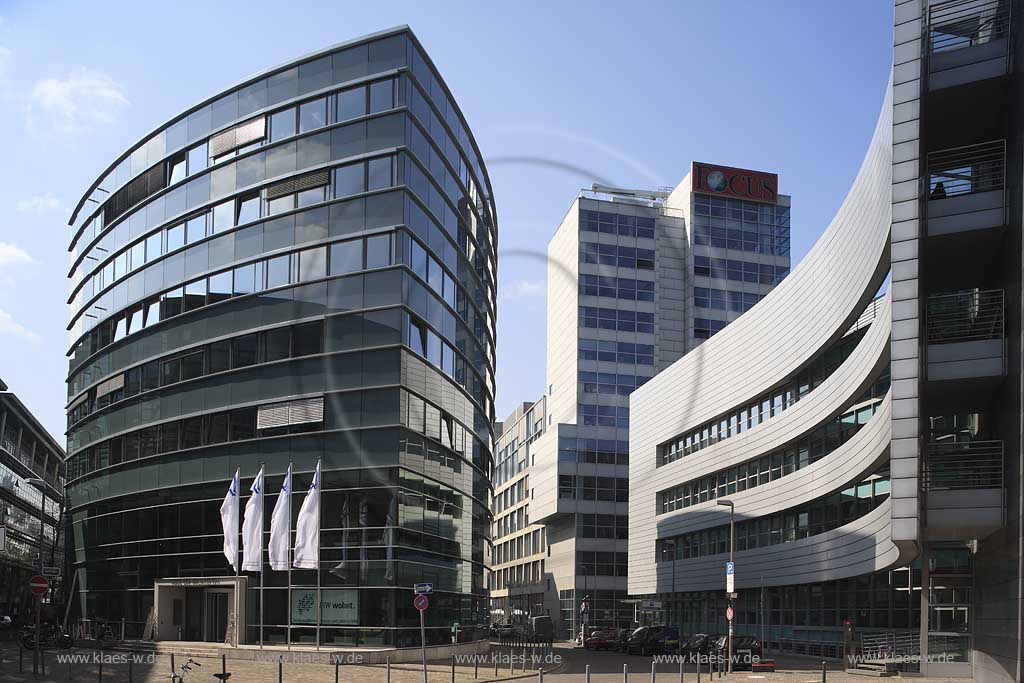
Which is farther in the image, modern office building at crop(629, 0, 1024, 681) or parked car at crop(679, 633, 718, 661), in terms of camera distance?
parked car at crop(679, 633, 718, 661)

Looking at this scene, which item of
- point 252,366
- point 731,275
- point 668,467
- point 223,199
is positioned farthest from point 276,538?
point 731,275

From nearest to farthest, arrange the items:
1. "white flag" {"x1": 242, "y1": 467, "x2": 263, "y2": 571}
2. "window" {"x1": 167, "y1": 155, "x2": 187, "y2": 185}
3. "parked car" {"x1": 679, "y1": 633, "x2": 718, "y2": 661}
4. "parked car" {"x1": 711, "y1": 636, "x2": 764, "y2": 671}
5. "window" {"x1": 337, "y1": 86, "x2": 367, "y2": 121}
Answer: "white flag" {"x1": 242, "y1": 467, "x2": 263, "y2": 571} → "parked car" {"x1": 711, "y1": 636, "x2": 764, "y2": 671} → "window" {"x1": 337, "y1": 86, "x2": 367, "y2": 121} → "parked car" {"x1": 679, "y1": 633, "x2": 718, "y2": 661} → "window" {"x1": 167, "y1": 155, "x2": 187, "y2": 185}

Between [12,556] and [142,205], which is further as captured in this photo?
[12,556]

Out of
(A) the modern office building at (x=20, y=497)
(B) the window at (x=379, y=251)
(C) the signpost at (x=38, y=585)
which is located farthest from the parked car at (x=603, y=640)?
(A) the modern office building at (x=20, y=497)

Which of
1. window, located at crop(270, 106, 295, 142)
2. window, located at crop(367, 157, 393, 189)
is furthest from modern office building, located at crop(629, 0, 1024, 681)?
window, located at crop(270, 106, 295, 142)

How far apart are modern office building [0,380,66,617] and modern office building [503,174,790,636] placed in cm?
4669

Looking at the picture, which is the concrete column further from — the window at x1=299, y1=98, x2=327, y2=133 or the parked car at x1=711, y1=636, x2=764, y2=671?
the window at x1=299, y1=98, x2=327, y2=133

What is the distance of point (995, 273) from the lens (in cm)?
3216

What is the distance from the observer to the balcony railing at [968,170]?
30.5m

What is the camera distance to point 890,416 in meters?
37.0

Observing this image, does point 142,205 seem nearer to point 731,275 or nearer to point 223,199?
point 223,199

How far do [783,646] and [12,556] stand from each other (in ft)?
283

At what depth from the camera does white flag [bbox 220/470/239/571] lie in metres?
46.9

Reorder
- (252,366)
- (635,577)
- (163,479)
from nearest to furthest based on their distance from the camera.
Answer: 1. (252,366)
2. (163,479)
3. (635,577)
